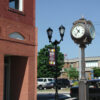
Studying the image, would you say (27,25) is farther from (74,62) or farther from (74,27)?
(74,62)

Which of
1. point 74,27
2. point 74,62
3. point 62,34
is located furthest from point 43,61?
point 74,27

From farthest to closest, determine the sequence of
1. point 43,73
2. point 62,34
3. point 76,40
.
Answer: point 43,73 < point 62,34 < point 76,40

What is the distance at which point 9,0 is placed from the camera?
14.2 m

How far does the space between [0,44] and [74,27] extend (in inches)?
182

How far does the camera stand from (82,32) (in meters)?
8.82

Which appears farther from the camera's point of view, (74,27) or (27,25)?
(27,25)

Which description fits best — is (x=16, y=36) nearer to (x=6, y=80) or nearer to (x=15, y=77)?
(x=15, y=77)

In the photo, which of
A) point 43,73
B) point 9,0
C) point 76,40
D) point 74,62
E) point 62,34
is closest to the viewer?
point 76,40

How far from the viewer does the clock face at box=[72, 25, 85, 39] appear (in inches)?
348

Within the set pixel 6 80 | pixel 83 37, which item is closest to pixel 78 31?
pixel 83 37

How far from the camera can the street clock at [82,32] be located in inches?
346

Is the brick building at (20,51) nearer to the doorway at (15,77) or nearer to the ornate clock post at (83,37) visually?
the doorway at (15,77)

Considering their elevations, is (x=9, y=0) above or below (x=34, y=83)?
above

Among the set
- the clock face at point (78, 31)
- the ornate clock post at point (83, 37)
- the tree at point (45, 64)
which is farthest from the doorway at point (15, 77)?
the tree at point (45, 64)
